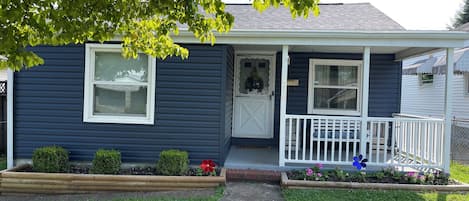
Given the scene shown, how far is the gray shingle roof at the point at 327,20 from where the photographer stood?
557 centimetres

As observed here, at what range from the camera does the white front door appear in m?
6.91

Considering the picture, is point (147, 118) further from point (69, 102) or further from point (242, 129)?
point (242, 129)

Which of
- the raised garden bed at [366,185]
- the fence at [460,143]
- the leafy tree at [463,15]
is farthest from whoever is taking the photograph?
the leafy tree at [463,15]

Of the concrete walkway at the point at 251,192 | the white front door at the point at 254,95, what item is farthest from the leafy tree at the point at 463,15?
the concrete walkway at the point at 251,192

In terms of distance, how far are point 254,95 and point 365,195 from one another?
10.3 feet

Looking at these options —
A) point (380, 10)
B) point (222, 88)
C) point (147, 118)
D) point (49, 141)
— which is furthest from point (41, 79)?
point (380, 10)

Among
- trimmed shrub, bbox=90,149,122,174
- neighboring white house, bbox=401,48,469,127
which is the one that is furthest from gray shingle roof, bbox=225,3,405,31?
neighboring white house, bbox=401,48,469,127

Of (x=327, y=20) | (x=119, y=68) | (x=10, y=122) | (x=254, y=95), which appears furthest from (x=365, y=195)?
(x=10, y=122)

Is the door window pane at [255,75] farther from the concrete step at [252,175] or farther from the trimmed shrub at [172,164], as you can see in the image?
the trimmed shrub at [172,164]

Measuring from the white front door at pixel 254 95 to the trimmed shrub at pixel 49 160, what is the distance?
3337 mm

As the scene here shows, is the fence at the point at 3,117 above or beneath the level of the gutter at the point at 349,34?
beneath

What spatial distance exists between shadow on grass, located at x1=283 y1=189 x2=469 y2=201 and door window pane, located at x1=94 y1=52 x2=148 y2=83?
292cm

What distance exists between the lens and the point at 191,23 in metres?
3.08

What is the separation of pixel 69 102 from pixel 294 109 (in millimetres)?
4280
